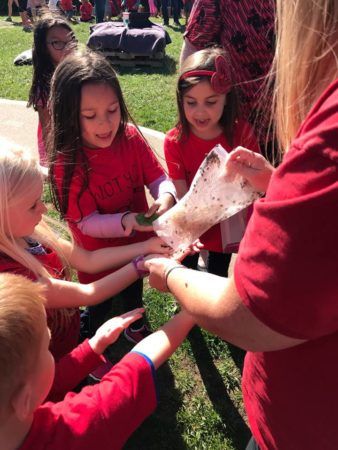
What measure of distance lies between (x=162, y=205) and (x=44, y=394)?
4.48ft

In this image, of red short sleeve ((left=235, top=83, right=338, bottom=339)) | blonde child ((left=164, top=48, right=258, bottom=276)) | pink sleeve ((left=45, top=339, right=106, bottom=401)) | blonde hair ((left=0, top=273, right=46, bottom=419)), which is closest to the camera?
red short sleeve ((left=235, top=83, right=338, bottom=339))

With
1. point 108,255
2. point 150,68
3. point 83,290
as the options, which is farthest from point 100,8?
point 83,290

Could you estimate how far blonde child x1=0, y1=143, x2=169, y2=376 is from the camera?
1739 mm

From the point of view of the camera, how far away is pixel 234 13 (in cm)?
263

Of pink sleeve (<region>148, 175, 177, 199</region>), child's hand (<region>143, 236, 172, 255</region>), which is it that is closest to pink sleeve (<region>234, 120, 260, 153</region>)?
pink sleeve (<region>148, 175, 177, 199</region>)

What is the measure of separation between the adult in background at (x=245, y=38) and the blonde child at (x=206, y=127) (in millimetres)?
114

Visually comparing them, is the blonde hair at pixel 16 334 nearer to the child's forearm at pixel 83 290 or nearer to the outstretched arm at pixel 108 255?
the child's forearm at pixel 83 290

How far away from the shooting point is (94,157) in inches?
96.2

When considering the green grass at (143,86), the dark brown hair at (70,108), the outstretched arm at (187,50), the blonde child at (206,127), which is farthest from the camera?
the green grass at (143,86)

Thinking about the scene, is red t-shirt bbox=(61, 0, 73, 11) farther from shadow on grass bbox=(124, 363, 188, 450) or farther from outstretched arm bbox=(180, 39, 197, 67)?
shadow on grass bbox=(124, 363, 188, 450)

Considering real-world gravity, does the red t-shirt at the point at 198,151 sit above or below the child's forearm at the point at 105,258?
above

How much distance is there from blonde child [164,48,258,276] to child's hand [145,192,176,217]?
8.2 inches

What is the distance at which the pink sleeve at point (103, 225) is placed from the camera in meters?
2.38

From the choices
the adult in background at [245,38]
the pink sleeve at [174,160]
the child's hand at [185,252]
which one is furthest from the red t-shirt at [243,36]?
the child's hand at [185,252]
